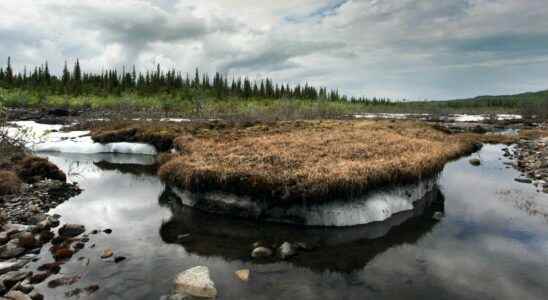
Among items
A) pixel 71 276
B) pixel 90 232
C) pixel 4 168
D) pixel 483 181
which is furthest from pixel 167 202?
A: pixel 483 181

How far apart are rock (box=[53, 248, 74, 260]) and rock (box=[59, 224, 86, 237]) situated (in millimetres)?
1611

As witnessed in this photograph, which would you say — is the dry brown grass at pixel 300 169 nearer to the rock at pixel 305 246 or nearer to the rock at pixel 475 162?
the rock at pixel 305 246

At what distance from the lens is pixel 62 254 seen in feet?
31.4

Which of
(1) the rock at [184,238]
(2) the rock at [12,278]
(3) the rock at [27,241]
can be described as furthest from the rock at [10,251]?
(1) the rock at [184,238]

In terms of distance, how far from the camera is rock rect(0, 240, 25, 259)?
9504mm

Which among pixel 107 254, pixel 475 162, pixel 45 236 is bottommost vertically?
pixel 107 254

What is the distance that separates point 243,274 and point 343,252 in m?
3.17

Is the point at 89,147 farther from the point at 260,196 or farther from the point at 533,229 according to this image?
the point at 533,229

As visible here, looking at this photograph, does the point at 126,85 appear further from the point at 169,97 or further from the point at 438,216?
the point at 438,216

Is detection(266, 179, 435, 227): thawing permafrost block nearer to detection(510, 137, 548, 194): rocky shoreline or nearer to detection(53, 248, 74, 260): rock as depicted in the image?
detection(53, 248, 74, 260): rock

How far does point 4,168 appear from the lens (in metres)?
18.0

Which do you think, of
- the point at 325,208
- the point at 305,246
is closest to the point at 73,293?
the point at 305,246

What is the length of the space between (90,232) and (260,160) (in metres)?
6.98

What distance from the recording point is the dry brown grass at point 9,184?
591 inches
